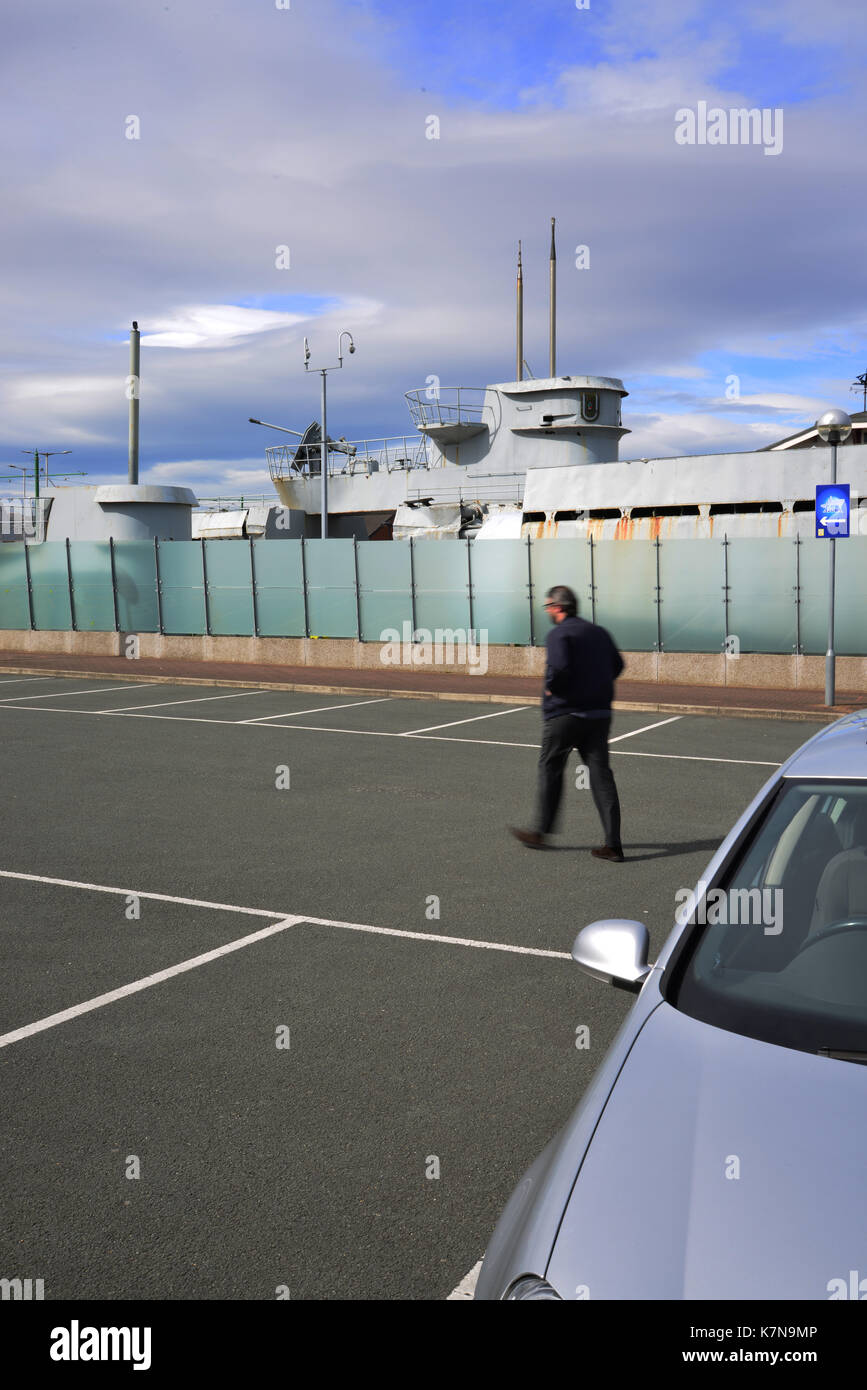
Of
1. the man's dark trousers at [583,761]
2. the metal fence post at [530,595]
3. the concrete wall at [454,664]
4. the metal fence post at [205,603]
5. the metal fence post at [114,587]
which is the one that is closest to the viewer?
the man's dark trousers at [583,761]

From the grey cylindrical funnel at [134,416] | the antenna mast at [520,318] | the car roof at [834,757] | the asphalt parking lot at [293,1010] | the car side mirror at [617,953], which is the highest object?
the antenna mast at [520,318]

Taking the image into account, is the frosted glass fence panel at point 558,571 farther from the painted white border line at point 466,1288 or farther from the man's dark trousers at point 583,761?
the painted white border line at point 466,1288

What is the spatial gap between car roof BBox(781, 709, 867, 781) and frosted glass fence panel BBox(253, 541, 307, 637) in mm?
21789

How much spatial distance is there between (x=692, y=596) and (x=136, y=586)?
14091 mm

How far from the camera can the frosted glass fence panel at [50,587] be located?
28.5 meters

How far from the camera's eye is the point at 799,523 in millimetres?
24562

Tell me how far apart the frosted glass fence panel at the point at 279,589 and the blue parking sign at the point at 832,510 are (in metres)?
12.9

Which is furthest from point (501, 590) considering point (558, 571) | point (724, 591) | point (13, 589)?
point (13, 589)

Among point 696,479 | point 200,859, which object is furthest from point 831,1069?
point 696,479

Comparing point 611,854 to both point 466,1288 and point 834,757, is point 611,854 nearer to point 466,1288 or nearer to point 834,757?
point 834,757

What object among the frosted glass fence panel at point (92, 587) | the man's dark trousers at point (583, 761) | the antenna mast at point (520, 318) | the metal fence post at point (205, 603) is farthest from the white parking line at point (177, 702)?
the antenna mast at point (520, 318)
